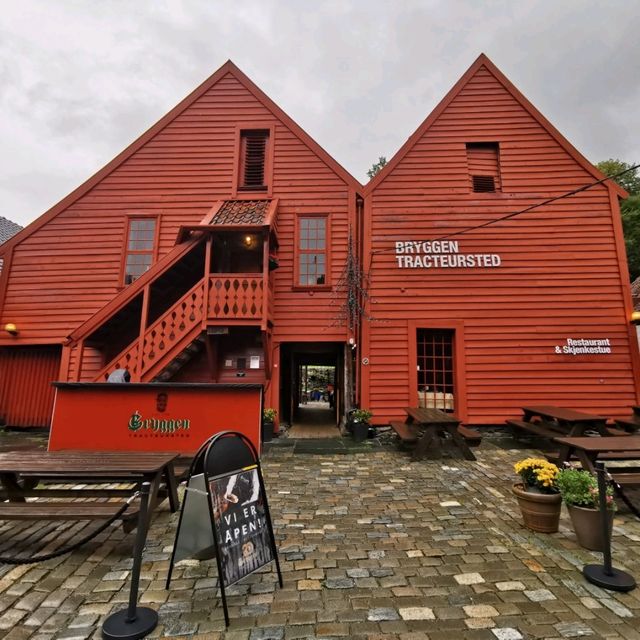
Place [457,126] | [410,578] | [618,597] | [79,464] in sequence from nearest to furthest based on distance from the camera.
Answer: [618,597]
[410,578]
[79,464]
[457,126]

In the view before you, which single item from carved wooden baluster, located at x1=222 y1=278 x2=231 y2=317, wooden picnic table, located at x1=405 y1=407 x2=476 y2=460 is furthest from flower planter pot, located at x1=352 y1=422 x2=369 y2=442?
carved wooden baluster, located at x1=222 y1=278 x2=231 y2=317

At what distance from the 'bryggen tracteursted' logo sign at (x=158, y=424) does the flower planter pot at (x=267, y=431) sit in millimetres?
2572

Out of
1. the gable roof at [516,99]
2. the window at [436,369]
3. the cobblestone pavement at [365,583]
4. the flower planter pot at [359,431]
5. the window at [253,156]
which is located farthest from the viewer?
the window at [253,156]

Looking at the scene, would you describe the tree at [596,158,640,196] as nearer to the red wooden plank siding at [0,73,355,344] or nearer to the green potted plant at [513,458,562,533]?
the red wooden plank siding at [0,73,355,344]

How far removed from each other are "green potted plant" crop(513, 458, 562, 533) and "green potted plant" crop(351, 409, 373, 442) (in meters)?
4.75

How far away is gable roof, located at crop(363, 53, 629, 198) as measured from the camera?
9930 mm

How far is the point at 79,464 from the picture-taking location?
366 centimetres

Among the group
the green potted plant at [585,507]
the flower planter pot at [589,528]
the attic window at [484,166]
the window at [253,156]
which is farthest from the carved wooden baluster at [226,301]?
the attic window at [484,166]

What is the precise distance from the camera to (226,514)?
2658 mm

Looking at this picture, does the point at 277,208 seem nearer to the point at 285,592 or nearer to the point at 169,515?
the point at 169,515

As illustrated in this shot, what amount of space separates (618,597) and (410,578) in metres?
1.56

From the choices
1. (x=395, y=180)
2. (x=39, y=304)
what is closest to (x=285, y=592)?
(x=395, y=180)

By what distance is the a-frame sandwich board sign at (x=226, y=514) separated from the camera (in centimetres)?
259

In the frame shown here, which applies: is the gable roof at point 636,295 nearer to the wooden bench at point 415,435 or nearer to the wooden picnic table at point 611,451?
the wooden bench at point 415,435
